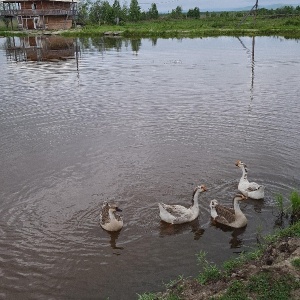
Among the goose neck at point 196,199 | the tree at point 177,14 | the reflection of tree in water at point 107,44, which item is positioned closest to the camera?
the goose neck at point 196,199

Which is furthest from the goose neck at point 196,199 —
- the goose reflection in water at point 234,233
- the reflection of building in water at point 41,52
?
the reflection of building in water at point 41,52

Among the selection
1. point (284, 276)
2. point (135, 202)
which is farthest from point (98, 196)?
point (284, 276)

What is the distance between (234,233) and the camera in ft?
37.3

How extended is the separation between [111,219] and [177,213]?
6.09 feet

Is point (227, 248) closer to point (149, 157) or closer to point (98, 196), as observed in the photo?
point (98, 196)

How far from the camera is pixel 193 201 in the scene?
39.3ft

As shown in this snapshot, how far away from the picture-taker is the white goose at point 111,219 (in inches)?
442

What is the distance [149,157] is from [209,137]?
11.2 feet

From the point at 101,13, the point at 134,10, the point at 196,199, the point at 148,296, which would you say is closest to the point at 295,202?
the point at 196,199

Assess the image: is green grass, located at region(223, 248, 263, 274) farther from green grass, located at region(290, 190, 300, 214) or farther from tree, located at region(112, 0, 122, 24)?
tree, located at region(112, 0, 122, 24)

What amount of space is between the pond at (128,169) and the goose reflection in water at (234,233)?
0.04 meters

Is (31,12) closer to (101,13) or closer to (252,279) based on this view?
(101,13)

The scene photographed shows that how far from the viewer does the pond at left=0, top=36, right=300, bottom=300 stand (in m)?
9.93

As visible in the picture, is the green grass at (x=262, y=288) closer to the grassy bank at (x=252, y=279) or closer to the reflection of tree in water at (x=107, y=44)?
the grassy bank at (x=252, y=279)
